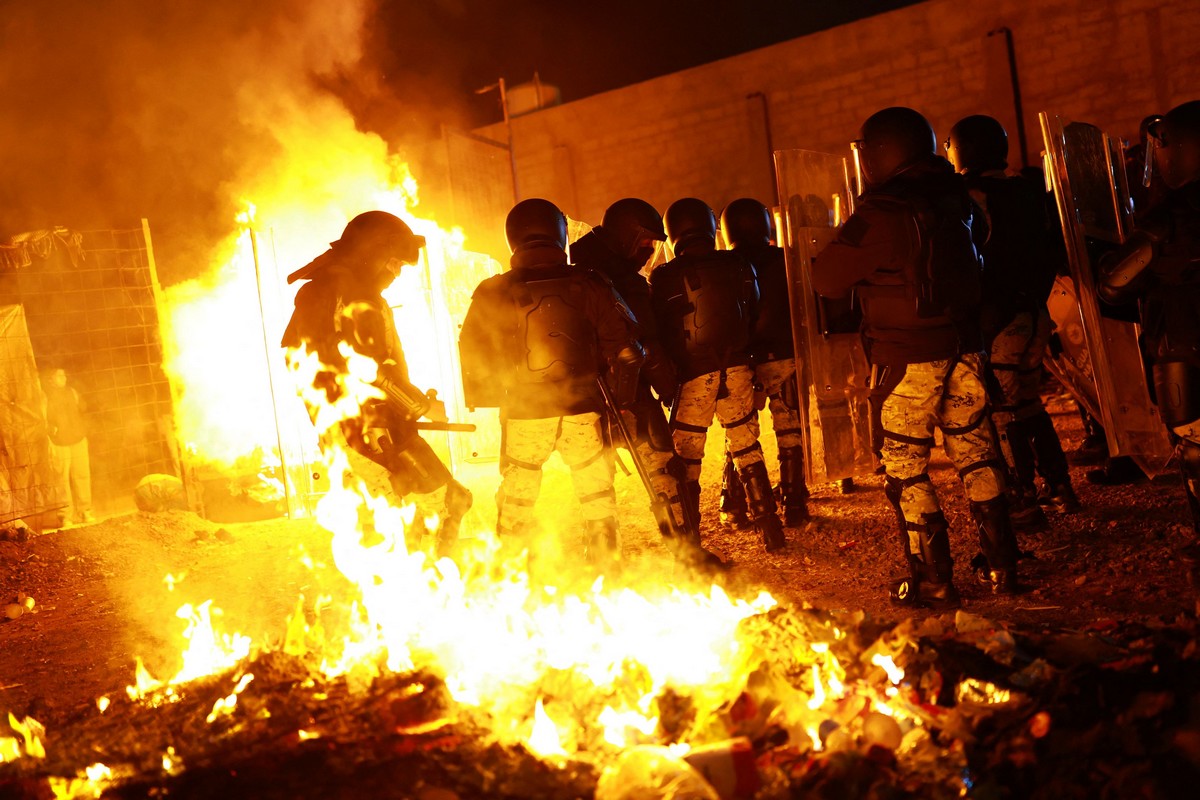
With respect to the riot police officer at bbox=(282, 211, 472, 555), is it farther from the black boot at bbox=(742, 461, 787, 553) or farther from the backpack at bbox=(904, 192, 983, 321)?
the backpack at bbox=(904, 192, 983, 321)

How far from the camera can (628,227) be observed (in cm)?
628

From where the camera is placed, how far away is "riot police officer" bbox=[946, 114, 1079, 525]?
5.69 metres

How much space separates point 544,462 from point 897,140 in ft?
8.09

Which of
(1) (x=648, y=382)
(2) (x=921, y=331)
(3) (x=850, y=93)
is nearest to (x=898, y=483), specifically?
(2) (x=921, y=331)

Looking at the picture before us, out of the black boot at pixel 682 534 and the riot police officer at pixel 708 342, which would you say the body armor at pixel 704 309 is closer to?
the riot police officer at pixel 708 342

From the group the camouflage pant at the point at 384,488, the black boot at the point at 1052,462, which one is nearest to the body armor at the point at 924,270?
the black boot at the point at 1052,462

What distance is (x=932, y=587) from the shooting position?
15.5ft

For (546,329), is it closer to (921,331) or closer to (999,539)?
(921,331)

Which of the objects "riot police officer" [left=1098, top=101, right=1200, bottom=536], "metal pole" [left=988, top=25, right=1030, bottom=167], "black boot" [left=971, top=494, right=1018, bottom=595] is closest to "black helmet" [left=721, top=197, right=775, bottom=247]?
"riot police officer" [left=1098, top=101, right=1200, bottom=536]

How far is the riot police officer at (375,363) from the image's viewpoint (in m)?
4.96

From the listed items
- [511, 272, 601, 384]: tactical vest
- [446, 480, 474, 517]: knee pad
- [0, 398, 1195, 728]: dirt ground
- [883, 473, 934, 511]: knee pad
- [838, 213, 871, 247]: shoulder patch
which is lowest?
[0, 398, 1195, 728]: dirt ground

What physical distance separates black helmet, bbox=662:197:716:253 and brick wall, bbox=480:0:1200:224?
9698mm

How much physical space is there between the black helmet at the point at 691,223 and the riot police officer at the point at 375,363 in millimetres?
1925

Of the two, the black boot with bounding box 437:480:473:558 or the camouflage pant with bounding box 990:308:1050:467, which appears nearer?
the black boot with bounding box 437:480:473:558
